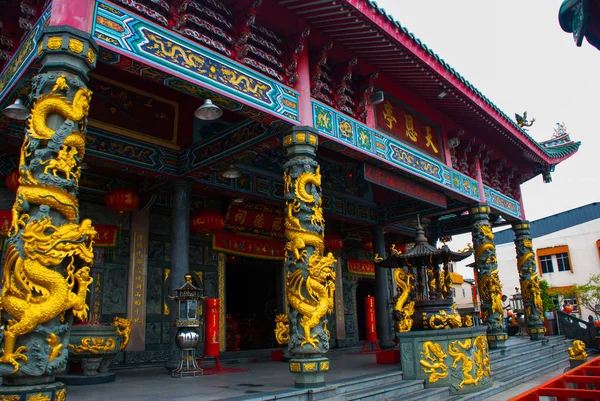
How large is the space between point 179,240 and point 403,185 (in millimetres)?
4364

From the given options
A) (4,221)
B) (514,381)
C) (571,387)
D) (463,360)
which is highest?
(4,221)

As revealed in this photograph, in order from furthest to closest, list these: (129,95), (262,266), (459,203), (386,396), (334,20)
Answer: (262,266) → (459,203) → (129,95) → (334,20) → (386,396)

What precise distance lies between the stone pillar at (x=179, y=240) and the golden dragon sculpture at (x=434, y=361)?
3941 millimetres

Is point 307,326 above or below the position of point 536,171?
below

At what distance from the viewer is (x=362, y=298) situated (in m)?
16.2

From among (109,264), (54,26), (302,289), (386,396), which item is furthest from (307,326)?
(109,264)

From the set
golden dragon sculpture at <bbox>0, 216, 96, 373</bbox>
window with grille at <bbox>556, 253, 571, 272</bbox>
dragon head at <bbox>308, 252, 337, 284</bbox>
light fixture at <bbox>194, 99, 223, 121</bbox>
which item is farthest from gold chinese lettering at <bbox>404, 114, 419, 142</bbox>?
window with grille at <bbox>556, 253, 571, 272</bbox>

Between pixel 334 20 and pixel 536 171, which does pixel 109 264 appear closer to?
pixel 334 20

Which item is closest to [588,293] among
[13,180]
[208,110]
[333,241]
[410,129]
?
[333,241]

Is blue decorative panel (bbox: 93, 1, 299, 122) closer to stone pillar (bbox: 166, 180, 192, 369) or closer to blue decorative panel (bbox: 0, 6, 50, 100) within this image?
blue decorative panel (bbox: 0, 6, 50, 100)

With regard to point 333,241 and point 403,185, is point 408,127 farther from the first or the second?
point 333,241

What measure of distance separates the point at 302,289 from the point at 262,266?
6.76 m

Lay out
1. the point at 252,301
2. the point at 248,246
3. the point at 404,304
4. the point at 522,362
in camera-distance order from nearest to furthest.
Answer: the point at 404,304 → the point at 522,362 → the point at 248,246 → the point at 252,301

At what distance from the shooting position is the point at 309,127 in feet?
21.0
